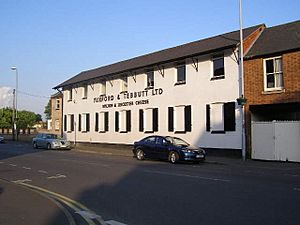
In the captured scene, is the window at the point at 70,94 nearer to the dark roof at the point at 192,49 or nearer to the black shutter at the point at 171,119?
the dark roof at the point at 192,49

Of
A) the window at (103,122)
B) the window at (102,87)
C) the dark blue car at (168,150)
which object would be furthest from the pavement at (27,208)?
the window at (102,87)

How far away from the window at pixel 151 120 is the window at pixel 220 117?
5695mm

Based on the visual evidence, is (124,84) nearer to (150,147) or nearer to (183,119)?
(183,119)

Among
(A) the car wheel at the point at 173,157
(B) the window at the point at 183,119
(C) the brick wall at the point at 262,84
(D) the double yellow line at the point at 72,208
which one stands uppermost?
(C) the brick wall at the point at 262,84

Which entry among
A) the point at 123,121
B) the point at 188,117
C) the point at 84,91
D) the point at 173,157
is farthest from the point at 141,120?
the point at 173,157

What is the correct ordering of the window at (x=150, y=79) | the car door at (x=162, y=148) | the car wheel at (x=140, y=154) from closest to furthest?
the car door at (x=162, y=148) < the car wheel at (x=140, y=154) < the window at (x=150, y=79)

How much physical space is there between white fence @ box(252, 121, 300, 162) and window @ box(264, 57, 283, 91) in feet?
7.19

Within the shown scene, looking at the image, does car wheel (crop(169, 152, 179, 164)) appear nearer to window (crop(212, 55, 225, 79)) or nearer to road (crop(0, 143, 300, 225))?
road (crop(0, 143, 300, 225))

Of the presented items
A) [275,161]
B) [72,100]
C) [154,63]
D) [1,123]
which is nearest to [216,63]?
[154,63]

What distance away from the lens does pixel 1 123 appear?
3752 inches

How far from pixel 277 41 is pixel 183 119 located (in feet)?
27.5

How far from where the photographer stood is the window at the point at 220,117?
80.1ft

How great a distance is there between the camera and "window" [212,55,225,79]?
2531 cm

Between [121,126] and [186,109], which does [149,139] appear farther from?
[121,126]
